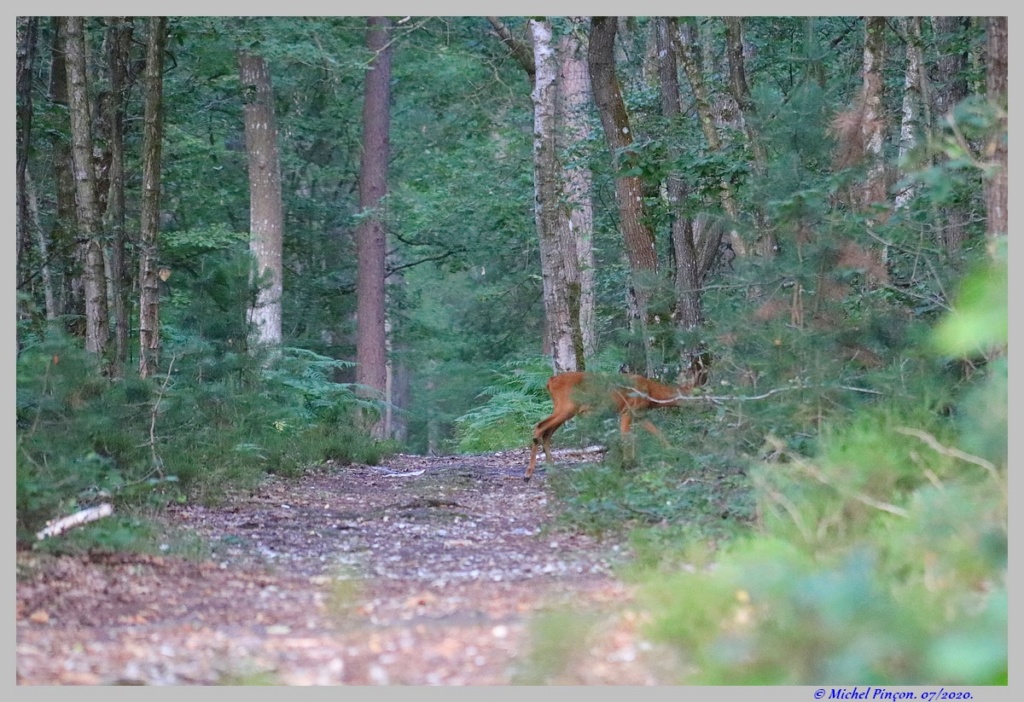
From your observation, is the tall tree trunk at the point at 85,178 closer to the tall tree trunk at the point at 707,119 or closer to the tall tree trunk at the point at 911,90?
the tall tree trunk at the point at 707,119

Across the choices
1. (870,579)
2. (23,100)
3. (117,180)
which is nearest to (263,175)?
(117,180)

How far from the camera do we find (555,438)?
47.1ft

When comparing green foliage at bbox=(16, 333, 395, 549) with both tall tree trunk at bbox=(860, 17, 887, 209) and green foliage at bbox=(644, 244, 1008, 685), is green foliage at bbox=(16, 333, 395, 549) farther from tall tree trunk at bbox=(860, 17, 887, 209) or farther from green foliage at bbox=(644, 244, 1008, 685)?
tall tree trunk at bbox=(860, 17, 887, 209)

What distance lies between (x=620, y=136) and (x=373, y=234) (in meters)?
9.42

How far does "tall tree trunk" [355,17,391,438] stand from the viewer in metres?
22.0

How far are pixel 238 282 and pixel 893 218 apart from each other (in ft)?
22.8

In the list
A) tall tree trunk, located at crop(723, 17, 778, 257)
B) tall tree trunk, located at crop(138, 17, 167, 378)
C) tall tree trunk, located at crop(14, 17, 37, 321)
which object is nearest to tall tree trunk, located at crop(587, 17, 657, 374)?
tall tree trunk, located at crop(723, 17, 778, 257)

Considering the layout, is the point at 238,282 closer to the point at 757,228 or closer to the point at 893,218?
the point at 757,228

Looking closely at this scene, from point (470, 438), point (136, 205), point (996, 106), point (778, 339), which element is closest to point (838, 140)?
point (778, 339)

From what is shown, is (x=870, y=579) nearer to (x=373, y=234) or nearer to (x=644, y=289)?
(x=644, y=289)

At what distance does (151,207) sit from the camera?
11961 millimetres

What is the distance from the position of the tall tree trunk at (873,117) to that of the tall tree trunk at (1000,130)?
218 centimetres

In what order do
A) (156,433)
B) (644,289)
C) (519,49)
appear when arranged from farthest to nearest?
(519,49) < (644,289) < (156,433)

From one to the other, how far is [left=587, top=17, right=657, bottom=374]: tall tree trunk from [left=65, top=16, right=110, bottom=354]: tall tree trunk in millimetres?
5505
